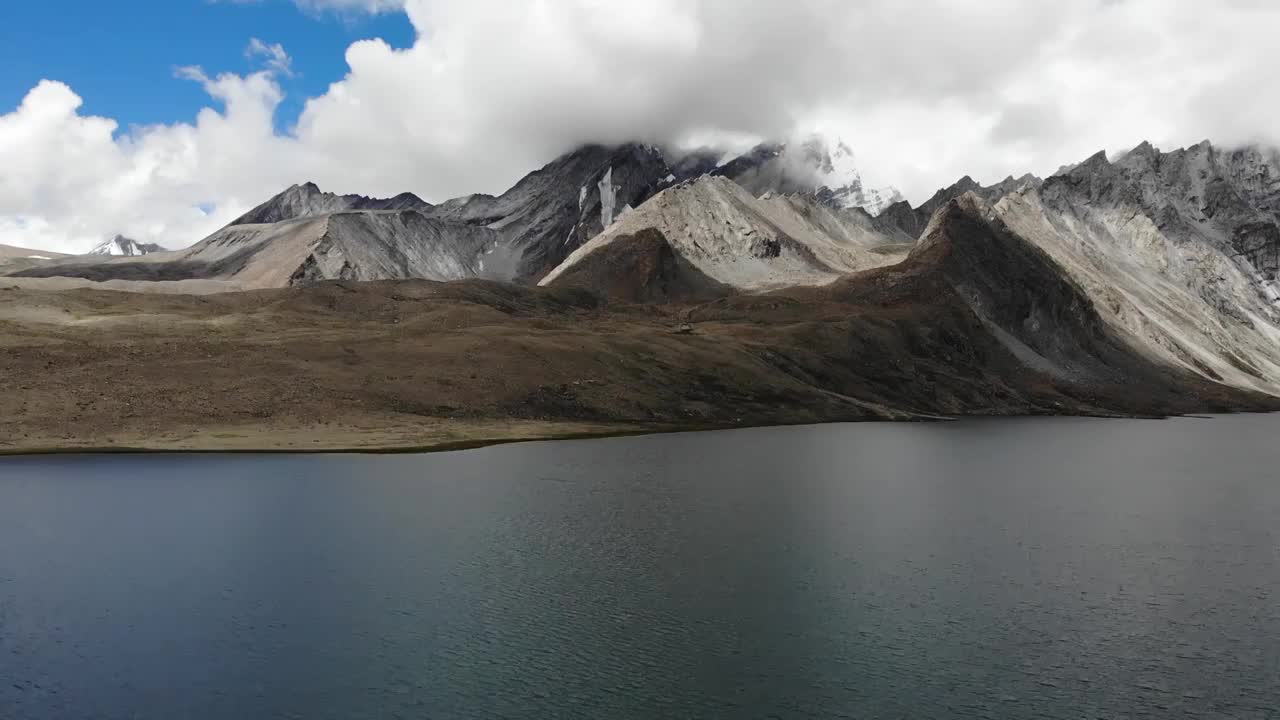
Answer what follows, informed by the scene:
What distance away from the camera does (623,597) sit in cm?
4606

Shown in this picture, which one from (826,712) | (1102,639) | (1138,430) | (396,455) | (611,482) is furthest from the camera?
(1138,430)

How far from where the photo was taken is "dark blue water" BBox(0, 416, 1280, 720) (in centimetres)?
3353

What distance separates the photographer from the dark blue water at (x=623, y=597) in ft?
110

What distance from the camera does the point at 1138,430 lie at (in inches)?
7421

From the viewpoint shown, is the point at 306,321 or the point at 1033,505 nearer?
the point at 1033,505

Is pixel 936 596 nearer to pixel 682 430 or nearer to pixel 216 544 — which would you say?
pixel 216 544

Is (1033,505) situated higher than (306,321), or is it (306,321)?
(306,321)

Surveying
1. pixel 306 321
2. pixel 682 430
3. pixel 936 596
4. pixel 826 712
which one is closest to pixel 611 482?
pixel 936 596

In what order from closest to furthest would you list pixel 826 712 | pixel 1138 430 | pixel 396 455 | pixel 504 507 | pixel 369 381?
pixel 826 712 → pixel 504 507 → pixel 396 455 → pixel 369 381 → pixel 1138 430

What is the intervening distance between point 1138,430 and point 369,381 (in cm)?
14106

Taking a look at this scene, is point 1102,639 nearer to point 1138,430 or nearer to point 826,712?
point 826,712

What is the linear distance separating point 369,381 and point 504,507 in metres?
79.4

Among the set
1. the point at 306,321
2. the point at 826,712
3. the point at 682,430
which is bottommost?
the point at 826,712

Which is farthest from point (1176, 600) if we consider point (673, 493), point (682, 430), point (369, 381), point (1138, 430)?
point (1138, 430)
